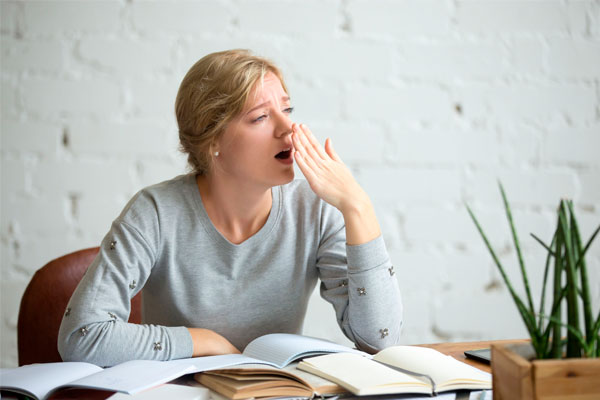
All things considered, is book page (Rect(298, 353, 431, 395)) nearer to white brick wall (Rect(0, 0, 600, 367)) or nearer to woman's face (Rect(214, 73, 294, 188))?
woman's face (Rect(214, 73, 294, 188))

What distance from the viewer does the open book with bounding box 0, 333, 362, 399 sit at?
0.78 meters

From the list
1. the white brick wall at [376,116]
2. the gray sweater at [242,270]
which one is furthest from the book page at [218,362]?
the white brick wall at [376,116]

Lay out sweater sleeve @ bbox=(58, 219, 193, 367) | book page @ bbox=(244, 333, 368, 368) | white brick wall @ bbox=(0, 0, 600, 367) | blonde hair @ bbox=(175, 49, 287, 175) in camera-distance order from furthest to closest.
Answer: white brick wall @ bbox=(0, 0, 600, 367)
blonde hair @ bbox=(175, 49, 287, 175)
sweater sleeve @ bbox=(58, 219, 193, 367)
book page @ bbox=(244, 333, 368, 368)

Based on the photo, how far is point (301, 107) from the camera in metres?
1.82

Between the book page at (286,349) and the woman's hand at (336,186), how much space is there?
240 millimetres

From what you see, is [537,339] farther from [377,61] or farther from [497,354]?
[377,61]

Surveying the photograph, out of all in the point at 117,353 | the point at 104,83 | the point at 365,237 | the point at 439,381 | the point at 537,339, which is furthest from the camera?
the point at 104,83

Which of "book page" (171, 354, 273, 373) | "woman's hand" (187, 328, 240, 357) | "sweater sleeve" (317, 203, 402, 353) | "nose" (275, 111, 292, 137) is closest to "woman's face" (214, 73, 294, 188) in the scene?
"nose" (275, 111, 292, 137)

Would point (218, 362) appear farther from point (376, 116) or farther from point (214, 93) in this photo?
point (376, 116)

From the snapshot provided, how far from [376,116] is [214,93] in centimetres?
71

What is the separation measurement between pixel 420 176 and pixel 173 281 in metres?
0.89

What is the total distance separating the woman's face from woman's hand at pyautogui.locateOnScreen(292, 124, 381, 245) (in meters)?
0.04

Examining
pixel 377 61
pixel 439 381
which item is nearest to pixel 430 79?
pixel 377 61

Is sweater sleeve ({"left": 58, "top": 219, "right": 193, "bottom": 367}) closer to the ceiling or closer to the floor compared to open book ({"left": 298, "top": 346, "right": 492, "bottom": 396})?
closer to the ceiling
